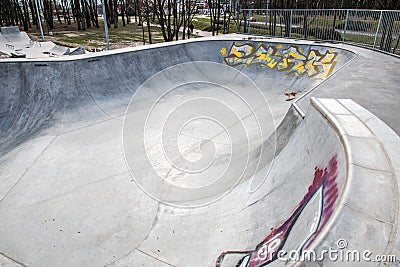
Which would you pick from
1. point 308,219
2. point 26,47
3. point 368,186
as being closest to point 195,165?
point 308,219

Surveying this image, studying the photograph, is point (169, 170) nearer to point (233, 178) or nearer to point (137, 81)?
point (233, 178)

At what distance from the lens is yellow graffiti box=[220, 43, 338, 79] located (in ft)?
37.5

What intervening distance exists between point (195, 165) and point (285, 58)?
28.1 feet

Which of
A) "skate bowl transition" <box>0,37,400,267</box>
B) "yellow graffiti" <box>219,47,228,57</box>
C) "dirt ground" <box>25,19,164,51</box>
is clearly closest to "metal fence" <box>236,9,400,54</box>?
"skate bowl transition" <box>0,37,400,267</box>

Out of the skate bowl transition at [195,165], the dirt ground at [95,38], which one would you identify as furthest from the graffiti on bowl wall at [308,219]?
the dirt ground at [95,38]

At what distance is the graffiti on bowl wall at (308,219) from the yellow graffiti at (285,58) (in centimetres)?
890

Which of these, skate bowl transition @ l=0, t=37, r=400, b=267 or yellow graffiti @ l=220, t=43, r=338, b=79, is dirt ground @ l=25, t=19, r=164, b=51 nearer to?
yellow graffiti @ l=220, t=43, r=338, b=79

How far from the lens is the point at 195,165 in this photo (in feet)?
21.4

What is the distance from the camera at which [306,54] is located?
40.5 ft

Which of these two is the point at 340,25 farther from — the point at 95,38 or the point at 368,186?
the point at 95,38

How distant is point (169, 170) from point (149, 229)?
1906 mm

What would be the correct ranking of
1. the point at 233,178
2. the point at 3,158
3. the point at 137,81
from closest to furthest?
the point at 233,178 < the point at 3,158 < the point at 137,81

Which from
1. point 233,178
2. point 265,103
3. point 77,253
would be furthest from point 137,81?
point 77,253

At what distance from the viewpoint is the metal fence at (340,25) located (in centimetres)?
1127
